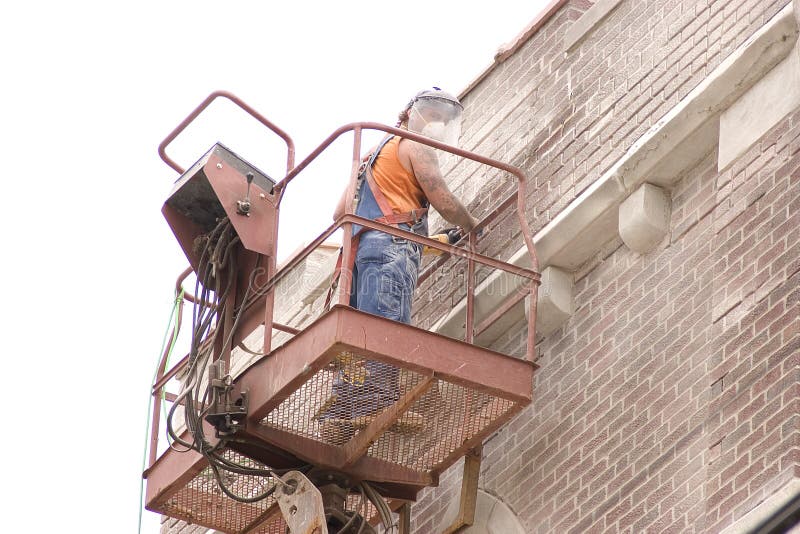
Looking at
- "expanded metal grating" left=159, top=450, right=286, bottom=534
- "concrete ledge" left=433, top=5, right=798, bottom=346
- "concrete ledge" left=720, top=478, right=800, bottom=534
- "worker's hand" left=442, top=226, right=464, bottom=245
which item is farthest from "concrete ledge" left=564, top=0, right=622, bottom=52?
"concrete ledge" left=720, top=478, right=800, bottom=534

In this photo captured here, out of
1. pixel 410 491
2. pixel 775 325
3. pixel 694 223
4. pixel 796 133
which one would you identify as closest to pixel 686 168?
pixel 694 223

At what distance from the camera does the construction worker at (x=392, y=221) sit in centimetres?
978

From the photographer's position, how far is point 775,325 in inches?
348

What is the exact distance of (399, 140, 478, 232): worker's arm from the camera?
10.7 metres

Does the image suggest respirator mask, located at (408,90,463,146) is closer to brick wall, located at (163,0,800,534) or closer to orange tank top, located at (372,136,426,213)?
orange tank top, located at (372,136,426,213)

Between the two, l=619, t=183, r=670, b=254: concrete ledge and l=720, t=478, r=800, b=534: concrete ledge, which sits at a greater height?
l=619, t=183, r=670, b=254: concrete ledge

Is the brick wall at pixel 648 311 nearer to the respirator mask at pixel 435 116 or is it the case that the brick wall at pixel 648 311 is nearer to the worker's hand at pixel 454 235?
the worker's hand at pixel 454 235

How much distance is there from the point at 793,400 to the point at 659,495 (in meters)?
1.14

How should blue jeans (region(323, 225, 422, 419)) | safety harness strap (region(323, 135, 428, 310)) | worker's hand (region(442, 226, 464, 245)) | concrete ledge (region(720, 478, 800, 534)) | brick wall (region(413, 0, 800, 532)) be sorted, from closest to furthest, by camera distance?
concrete ledge (region(720, 478, 800, 534)) < brick wall (region(413, 0, 800, 532)) < blue jeans (region(323, 225, 422, 419)) < safety harness strap (region(323, 135, 428, 310)) < worker's hand (region(442, 226, 464, 245))

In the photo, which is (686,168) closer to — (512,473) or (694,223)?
(694,223)

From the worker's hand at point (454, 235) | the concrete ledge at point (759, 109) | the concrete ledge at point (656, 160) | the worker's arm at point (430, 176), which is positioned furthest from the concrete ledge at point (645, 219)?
the worker's hand at point (454, 235)

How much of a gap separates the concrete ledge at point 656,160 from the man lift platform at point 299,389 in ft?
0.69

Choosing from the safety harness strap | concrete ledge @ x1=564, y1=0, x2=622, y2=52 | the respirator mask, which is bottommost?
the safety harness strap

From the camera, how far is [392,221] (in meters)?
10.5
